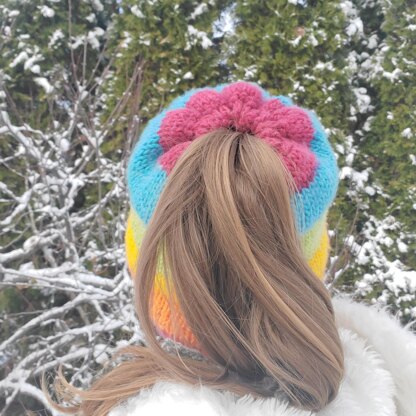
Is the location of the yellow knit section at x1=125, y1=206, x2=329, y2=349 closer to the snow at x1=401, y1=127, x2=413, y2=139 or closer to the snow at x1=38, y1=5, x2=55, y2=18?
the snow at x1=401, y1=127, x2=413, y2=139

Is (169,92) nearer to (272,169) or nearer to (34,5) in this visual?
(34,5)

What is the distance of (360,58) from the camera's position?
301 centimetres

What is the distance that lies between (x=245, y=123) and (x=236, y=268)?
12.2 inches

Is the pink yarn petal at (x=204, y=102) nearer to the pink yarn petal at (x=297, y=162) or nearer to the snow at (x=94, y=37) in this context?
the pink yarn petal at (x=297, y=162)

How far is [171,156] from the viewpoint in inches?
31.9

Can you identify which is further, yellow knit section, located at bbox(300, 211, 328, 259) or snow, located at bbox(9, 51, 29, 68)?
snow, located at bbox(9, 51, 29, 68)

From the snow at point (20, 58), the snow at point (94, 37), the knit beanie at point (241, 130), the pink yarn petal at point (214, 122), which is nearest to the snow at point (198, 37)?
the snow at point (94, 37)

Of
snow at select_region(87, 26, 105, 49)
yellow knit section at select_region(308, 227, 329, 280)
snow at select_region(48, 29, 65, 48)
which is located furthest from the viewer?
snow at select_region(87, 26, 105, 49)

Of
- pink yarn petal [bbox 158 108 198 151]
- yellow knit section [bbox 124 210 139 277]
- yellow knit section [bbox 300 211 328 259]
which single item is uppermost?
pink yarn petal [bbox 158 108 198 151]

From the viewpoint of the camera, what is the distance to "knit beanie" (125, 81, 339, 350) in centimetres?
81

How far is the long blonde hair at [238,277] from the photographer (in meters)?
0.71

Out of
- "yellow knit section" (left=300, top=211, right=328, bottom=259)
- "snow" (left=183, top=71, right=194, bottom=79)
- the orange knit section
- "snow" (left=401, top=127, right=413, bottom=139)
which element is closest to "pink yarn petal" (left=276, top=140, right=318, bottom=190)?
"yellow knit section" (left=300, top=211, right=328, bottom=259)

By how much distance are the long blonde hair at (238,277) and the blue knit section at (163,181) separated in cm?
7

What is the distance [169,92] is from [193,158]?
2.27 meters
